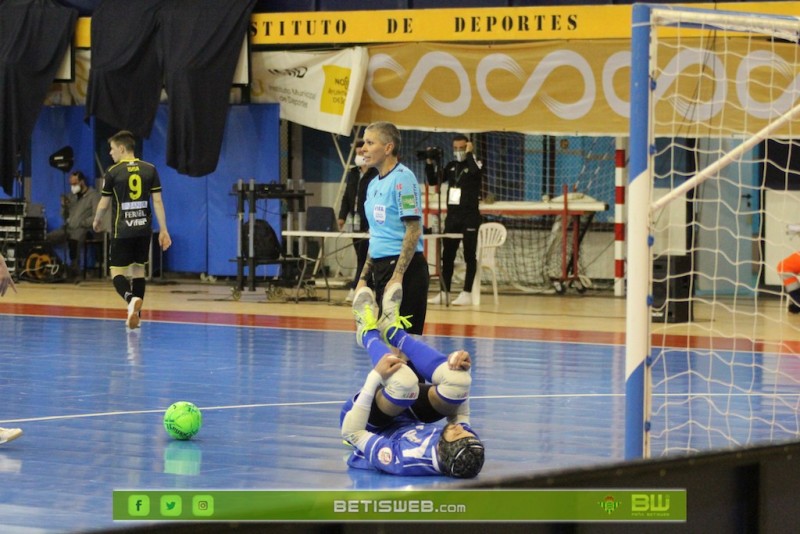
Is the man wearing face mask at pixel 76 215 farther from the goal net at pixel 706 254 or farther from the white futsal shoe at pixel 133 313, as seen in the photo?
the goal net at pixel 706 254

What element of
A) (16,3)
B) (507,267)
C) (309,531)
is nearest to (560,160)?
(507,267)

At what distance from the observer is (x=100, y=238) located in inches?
925

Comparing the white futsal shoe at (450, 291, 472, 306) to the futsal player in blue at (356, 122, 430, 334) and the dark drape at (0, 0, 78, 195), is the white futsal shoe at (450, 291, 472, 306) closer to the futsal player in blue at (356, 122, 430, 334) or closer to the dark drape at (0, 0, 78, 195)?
the dark drape at (0, 0, 78, 195)

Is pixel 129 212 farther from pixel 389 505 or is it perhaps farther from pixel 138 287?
pixel 389 505

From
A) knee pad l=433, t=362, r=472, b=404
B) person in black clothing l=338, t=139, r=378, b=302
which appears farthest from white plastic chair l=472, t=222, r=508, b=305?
knee pad l=433, t=362, r=472, b=404

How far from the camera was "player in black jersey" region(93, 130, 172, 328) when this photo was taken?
15812 millimetres

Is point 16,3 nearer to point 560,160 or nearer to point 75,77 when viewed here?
point 75,77

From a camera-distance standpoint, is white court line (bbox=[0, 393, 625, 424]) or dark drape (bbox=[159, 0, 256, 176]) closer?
white court line (bbox=[0, 393, 625, 424])

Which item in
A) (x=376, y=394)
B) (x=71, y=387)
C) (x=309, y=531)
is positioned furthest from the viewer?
(x=71, y=387)

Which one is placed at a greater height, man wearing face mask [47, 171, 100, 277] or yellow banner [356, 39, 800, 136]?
yellow banner [356, 39, 800, 136]

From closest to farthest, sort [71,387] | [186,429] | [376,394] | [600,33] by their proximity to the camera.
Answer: [376,394]
[186,429]
[71,387]
[600,33]

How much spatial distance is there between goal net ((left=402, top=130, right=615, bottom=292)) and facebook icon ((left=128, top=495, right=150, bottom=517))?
17.7 m

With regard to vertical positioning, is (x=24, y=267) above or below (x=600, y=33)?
below

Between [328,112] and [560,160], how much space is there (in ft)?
13.8
